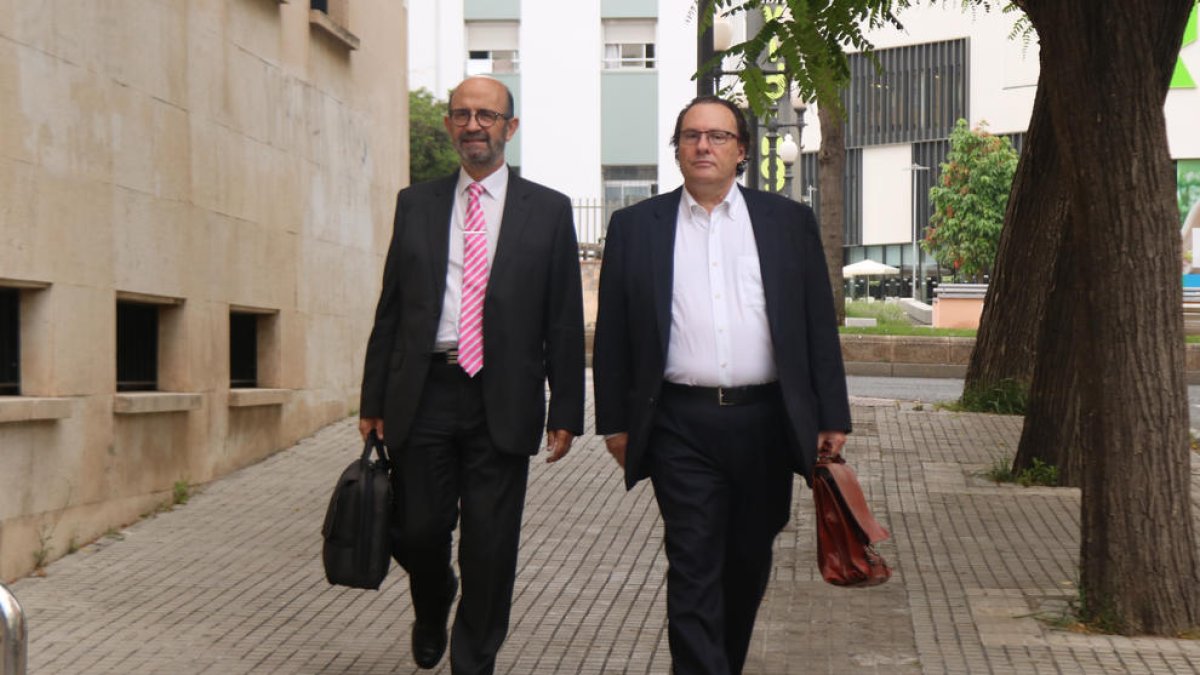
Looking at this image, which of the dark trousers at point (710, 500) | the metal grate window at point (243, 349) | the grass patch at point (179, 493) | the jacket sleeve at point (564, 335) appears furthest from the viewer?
the metal grate window at point (243, 349)

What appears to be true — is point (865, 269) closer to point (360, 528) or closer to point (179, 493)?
point (179, 493)

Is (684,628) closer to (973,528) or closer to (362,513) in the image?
(362,513)

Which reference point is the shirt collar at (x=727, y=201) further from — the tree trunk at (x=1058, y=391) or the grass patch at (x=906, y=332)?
the grass patch at (x=906, y=332)

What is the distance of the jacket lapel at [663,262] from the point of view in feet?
18.8

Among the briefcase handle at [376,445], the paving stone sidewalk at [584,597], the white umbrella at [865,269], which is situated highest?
the white umbrella at [865,269]

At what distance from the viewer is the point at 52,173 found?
30.2 feet

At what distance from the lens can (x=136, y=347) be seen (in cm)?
1111

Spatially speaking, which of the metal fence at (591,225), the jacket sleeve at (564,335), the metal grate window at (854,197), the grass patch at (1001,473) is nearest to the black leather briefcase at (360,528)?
the jacket sleeve at (564,335)

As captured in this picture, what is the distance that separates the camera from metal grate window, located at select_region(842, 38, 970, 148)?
7844cm

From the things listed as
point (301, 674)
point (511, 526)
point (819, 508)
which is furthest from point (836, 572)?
point (301, 674)

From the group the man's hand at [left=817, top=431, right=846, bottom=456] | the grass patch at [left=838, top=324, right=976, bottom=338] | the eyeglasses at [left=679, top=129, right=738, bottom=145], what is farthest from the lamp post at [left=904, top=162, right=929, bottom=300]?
the eyeglasses at [left=679, top=129, right=738, bottom=145]

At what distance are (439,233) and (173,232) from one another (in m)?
5.19

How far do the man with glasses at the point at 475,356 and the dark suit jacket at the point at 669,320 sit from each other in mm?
353

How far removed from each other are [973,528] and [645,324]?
512 centimetres
